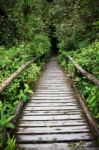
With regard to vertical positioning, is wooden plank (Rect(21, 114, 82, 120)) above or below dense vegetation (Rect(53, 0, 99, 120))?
below

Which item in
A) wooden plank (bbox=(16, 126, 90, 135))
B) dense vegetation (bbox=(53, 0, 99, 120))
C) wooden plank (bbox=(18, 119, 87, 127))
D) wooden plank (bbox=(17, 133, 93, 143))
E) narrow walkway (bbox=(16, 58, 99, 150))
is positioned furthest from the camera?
dense vegetation (bbox=(53, 0, 99, 120))

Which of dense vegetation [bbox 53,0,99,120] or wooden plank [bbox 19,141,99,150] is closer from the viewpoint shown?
wooden plank [bbox 19,141,99,150]

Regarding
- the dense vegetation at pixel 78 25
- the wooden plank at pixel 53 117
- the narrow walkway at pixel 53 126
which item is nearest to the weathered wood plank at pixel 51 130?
the narrow walkway at pixel 53 126

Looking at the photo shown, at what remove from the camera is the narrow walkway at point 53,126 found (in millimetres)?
4859

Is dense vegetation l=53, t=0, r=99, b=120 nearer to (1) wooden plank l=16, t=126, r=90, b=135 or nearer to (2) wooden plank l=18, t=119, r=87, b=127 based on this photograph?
(2) wooden plank l=18, t=119, r=87, b=127

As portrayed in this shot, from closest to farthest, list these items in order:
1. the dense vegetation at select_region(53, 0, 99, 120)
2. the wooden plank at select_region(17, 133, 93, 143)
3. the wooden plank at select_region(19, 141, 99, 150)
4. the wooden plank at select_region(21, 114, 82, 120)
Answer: the wooden plank at select_region(19, 141, 99, 150) < the wooden plank at select_region(17, 133, 93, 143) < the wooden plank at select_region(21, 114, 82, 120) < the dense vegetation at select_region(53, 0, 99, 120)

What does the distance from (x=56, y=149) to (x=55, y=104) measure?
3.05 meters

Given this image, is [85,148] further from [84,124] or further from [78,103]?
[78,103]

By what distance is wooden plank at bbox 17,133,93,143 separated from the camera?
198 inches

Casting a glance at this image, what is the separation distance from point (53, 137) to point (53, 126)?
594 millimetres

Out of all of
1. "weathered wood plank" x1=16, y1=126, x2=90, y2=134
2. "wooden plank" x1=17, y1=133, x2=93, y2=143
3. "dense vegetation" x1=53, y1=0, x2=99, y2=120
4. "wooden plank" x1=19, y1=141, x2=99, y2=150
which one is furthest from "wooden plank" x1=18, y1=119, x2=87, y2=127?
"dense vegetation" x1=53, y1=0, x2=99, y2=120

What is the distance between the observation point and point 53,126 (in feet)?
18.8

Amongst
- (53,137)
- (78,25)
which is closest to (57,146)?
(53,137)

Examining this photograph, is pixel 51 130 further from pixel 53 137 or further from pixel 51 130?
pixel 53 137
